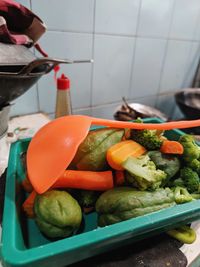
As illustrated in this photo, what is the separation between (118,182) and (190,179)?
126 mm

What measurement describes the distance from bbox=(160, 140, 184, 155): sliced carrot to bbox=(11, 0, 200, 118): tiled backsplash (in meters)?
0.53

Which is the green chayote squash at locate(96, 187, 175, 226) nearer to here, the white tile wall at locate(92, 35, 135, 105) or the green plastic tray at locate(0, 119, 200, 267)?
the green plastic tray at locate(0, 119, 200, 267)

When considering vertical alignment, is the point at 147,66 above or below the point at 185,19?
below

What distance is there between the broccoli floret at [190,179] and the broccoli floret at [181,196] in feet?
0.06

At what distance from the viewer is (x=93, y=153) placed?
0.34 meters

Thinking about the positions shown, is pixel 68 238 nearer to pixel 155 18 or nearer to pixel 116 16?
pixel 116 16

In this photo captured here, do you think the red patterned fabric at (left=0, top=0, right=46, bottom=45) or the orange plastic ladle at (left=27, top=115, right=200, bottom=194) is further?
the red patterned fabric at (left=0, top=0, right=46, bottom=45)

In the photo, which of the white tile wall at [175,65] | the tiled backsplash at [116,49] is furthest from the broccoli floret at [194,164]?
the white tile wall at [175,65]

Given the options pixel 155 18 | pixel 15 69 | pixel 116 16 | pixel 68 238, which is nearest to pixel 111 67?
pixel 116 16

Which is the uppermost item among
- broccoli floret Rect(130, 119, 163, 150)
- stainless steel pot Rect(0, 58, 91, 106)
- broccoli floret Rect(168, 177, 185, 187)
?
stainless steel pot Rect(0, 58, 91, 106)

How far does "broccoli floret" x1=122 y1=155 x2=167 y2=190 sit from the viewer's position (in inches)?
11.9

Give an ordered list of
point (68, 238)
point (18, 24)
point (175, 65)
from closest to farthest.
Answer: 1. point (68, 238)
2. point (18, 24)
3. point (175, 65)

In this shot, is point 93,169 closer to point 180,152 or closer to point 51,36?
point 180,152

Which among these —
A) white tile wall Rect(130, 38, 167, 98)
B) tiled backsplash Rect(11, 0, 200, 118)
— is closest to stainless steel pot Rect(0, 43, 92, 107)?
tiled backsplash Rect(11, 0, 200, 118)
